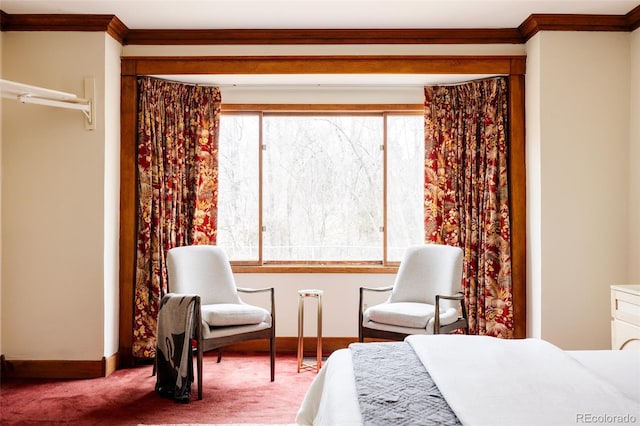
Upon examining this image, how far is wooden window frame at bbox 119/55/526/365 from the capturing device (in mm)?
4488

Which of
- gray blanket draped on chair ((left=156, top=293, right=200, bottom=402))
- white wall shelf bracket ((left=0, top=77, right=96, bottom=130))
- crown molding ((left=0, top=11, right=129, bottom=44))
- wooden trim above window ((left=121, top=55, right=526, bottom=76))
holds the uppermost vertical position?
crown molding ((left=0, top=11, right=129, bottom=44))

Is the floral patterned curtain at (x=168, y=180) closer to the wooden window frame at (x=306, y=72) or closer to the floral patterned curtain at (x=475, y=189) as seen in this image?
the wooden window frame at (x=306, y=72)

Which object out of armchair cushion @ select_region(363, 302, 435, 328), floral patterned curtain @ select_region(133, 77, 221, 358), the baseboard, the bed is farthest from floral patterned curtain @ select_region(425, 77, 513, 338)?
the baseboard

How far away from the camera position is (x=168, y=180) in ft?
15.5

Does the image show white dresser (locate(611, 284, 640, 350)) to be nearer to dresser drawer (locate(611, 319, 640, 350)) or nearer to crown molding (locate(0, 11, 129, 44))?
dresser drawer (locate(611, 319, 640, 350))

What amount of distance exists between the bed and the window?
246cm

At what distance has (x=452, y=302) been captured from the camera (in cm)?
429

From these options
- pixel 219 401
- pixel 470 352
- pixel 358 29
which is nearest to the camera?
pixel 470 352

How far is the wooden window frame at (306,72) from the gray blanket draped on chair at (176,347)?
2.74 feet

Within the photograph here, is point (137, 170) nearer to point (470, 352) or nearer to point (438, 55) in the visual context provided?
point (438, 55)

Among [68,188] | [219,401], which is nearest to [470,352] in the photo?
[219,401]

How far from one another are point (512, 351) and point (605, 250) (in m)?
2.17

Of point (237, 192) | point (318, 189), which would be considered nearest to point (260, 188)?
point (237, 192)

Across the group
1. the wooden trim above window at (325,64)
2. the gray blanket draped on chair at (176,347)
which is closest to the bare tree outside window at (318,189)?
the wooden trim above window at (325,64)
